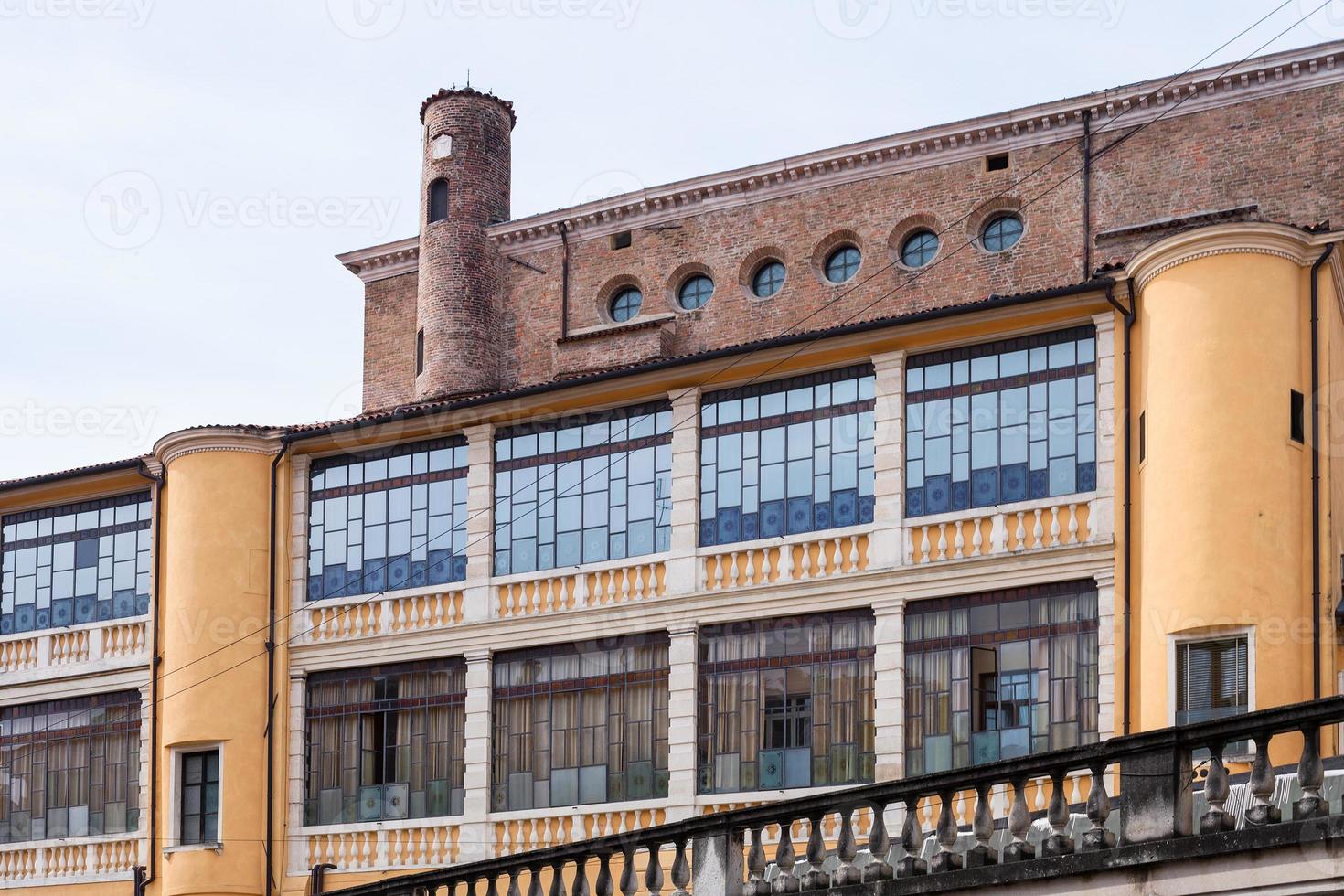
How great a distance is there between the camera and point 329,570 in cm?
3306

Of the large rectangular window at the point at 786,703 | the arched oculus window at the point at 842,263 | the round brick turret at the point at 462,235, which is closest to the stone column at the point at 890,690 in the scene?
the large rectangular window at the point at 786,703

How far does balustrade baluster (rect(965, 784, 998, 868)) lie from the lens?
15.7 metres

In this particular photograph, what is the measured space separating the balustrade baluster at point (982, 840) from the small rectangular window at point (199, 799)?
19.0 metres

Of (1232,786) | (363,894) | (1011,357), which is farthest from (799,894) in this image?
(1011,357)

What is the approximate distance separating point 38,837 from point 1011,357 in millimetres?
17399

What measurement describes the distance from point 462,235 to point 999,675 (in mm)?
22361

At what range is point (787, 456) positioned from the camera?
96.2 feet

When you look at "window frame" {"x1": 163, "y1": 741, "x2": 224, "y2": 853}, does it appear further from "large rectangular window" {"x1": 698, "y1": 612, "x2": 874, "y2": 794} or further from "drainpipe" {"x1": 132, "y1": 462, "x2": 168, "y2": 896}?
"large rectangular window" {"x1": 698, "y1": 612, "x2": 874, "y2": 794}

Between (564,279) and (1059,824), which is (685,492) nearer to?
(1059,824)

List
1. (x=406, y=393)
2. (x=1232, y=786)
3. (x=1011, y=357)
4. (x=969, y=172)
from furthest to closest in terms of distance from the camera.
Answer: (x=406, y=393), (x=969, y=172), (x=1011, y=357), (x=1232, y=786)

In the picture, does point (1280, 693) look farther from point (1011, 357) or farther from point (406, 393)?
point (406, 393)

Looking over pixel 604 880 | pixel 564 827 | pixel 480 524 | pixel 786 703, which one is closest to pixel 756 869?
pixel 604 880

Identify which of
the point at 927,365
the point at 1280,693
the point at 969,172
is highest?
the point at 969,172

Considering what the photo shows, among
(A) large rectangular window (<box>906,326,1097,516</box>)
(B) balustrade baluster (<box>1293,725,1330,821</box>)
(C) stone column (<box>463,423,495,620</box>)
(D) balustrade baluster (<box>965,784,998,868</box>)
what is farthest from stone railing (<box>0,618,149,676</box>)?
(B) balustrade baluster (<box>1293,725,1330,821</box>)
